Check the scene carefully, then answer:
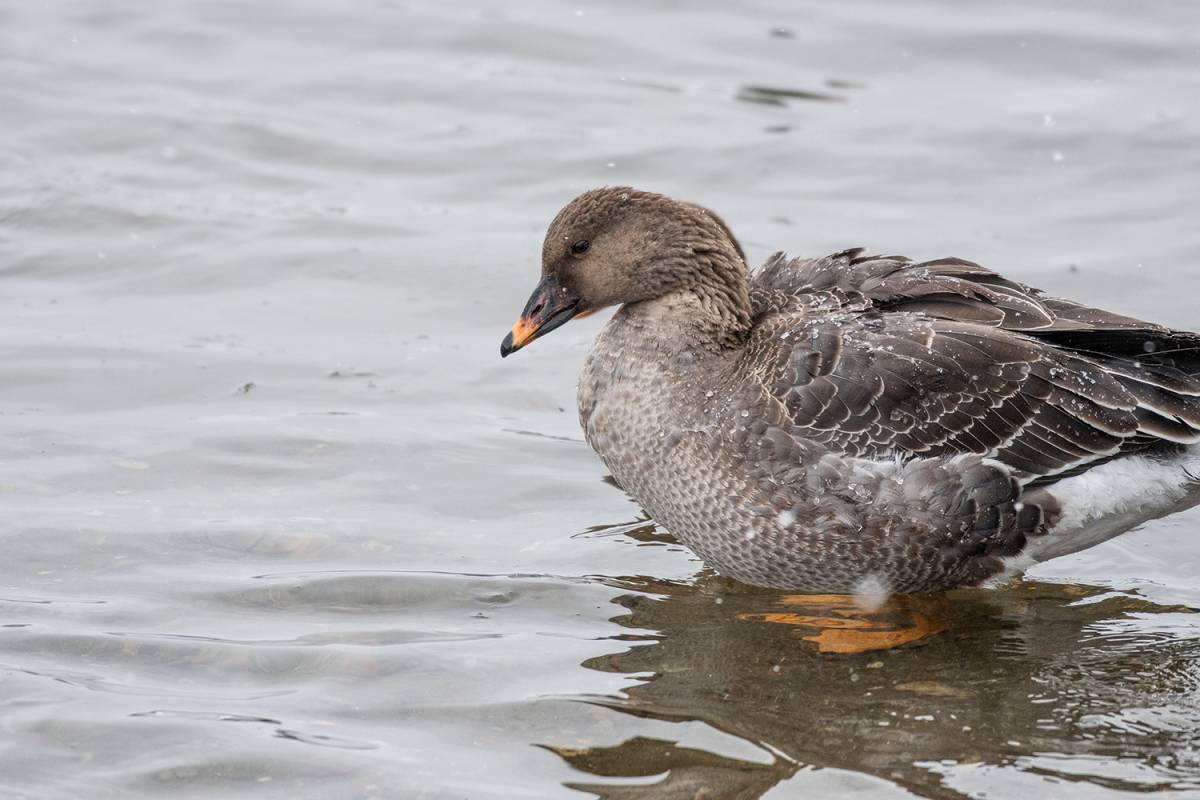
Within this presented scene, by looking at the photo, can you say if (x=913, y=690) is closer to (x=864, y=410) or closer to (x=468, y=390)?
(x=864, y=410)

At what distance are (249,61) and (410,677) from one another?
31.9 feet

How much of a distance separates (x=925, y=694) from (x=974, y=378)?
1547 millimetres

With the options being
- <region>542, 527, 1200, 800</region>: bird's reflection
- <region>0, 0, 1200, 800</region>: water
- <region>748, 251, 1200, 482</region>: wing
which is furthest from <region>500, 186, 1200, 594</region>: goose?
<region>0, 0, 1200, 800</region>: water

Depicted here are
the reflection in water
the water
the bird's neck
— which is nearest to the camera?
the reflection in water

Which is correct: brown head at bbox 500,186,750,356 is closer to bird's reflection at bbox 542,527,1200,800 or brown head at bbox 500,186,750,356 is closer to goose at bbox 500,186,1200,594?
goose at bbox 500,186,1200,594

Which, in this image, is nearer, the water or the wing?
the water

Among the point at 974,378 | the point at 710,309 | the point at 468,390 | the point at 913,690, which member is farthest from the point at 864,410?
the point at 468,390

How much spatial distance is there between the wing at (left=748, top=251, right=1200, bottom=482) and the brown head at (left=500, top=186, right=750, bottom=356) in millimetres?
324

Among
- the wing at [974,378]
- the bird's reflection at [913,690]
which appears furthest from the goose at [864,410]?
the bird's reflection at [913,690]

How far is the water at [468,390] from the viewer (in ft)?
21.9

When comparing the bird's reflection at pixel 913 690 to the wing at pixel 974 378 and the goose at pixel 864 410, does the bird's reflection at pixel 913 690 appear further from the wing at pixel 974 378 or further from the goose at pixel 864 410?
the wing at pixel 974 378

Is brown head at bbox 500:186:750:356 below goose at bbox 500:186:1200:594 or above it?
above

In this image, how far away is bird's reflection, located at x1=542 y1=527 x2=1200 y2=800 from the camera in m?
6.48

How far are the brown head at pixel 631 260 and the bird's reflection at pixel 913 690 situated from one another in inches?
56.9
